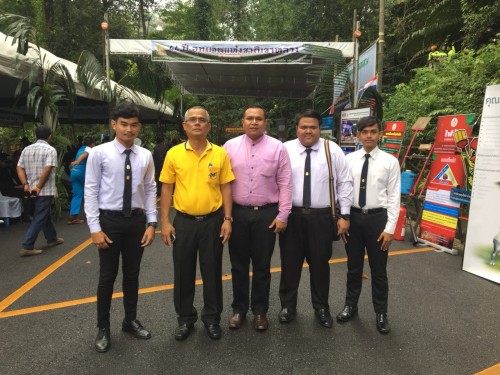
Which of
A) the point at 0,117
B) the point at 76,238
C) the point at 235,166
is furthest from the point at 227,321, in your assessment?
the point at 0,117

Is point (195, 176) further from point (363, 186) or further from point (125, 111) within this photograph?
point (363, 186)

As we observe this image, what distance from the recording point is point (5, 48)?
621 centimetres

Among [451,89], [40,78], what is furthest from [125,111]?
[451,89]

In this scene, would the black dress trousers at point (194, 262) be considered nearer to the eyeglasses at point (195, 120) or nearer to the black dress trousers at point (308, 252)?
the black dress trousers at point (308, 252)

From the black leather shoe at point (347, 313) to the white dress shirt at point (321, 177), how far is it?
0.92 metres

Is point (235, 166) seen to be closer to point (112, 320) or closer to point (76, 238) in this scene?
point (112, 320)

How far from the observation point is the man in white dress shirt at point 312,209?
10.2 ft

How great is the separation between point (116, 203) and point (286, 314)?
5.75 feet

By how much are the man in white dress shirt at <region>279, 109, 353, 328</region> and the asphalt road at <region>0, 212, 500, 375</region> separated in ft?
1.21

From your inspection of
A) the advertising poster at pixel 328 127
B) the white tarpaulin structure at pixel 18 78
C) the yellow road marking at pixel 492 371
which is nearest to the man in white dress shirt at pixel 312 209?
the yellow road marking at pixel 492 371

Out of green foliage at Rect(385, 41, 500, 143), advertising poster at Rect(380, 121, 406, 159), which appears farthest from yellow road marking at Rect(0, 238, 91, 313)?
green foliage at Rect(385, 41, 500, 143)

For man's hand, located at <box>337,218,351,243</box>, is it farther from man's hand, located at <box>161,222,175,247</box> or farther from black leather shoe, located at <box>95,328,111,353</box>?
black leather shoe, located at <box>95,328,111,353</box>

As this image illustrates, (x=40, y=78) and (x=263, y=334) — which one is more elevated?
(x=40, y=78)

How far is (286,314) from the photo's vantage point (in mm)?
3266
